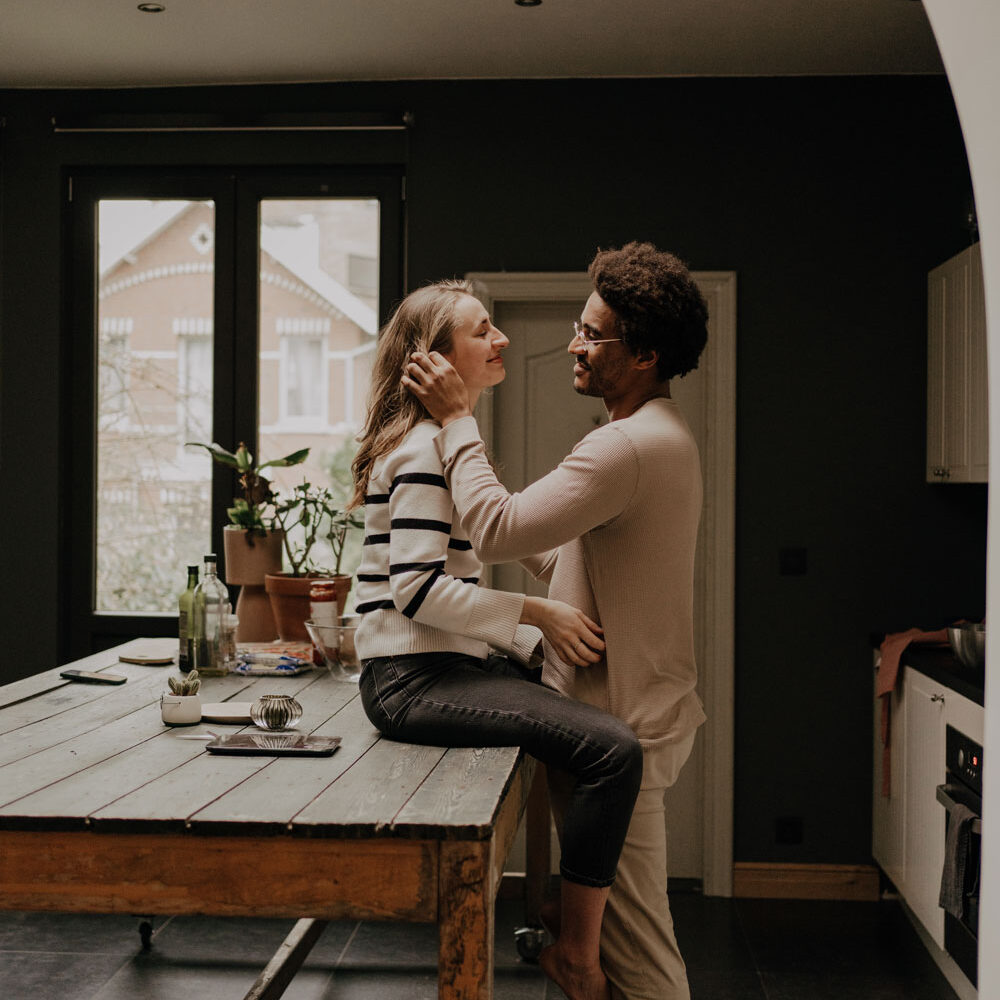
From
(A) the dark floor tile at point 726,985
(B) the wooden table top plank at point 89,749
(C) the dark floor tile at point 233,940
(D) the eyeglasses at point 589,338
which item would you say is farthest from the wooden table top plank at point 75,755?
(A) the dark floor tile at point 726,985

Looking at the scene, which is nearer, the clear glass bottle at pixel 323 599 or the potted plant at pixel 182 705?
the potted plant at pixel 182 705

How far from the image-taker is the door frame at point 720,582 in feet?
13.1

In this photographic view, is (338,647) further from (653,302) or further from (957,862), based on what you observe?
(957,862)

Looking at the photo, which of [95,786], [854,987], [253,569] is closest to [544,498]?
[95,786]

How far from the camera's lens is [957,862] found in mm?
2750

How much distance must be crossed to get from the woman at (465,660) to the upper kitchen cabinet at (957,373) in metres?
1.94

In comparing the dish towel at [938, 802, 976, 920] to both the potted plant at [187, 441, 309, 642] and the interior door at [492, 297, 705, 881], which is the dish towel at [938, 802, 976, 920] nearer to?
the interior door at [492, 297, 705, 881]

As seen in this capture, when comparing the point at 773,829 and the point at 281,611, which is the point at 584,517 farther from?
the point at 773,829

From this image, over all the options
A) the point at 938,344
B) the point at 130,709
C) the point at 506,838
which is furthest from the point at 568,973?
the point at 938,344

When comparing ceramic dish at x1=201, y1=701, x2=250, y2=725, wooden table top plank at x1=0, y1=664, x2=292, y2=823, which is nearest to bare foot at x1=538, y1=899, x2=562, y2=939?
ceramic dish at x1=201, y1=701, x2=250, y2=725

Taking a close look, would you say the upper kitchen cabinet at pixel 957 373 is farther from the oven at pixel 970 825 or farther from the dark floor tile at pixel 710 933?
the dark floor tile at pixel 710 933

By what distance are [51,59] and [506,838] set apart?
3.39 m

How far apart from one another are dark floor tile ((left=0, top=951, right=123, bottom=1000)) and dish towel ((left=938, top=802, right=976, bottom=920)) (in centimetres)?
225

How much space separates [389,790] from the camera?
1.62 m
